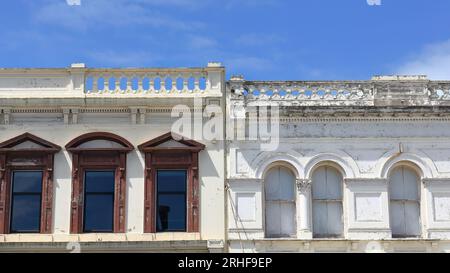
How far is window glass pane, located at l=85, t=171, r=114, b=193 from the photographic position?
2438 cm

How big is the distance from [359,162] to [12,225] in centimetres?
925

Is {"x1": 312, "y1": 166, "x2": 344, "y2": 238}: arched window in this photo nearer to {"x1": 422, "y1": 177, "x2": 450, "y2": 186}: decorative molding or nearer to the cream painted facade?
the cream painted facade

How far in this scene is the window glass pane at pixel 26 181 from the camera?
2441 centimetres

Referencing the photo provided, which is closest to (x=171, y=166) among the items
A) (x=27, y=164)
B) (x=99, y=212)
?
(x=99, y=212)

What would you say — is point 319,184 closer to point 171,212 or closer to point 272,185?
point 272,185

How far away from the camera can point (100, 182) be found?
2441 cm

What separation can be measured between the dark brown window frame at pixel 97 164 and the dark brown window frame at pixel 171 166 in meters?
0.58

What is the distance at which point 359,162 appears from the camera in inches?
963

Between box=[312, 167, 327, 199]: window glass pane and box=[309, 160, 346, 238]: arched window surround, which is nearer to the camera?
box=[309, 160, 346, 238]: arched window surround

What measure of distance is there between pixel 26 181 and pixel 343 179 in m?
8.38

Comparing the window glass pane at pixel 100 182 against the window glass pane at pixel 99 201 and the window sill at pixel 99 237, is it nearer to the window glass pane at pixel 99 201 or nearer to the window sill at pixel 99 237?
the window glass pane at pixel 99 201

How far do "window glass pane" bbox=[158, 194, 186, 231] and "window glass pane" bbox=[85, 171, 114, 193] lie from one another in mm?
1367

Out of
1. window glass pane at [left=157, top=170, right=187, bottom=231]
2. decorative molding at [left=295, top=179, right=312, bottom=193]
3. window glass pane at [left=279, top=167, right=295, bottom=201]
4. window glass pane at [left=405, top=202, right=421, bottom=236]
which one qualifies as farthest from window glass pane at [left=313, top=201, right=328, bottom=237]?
window glass pane at [left=157, top=170, right=187, bottom=231]

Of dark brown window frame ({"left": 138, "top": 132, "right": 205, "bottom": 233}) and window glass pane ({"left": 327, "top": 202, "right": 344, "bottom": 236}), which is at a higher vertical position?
dark brown window frame ({"left": 138, "top": 132, "right": 205, "bottom": 233})
